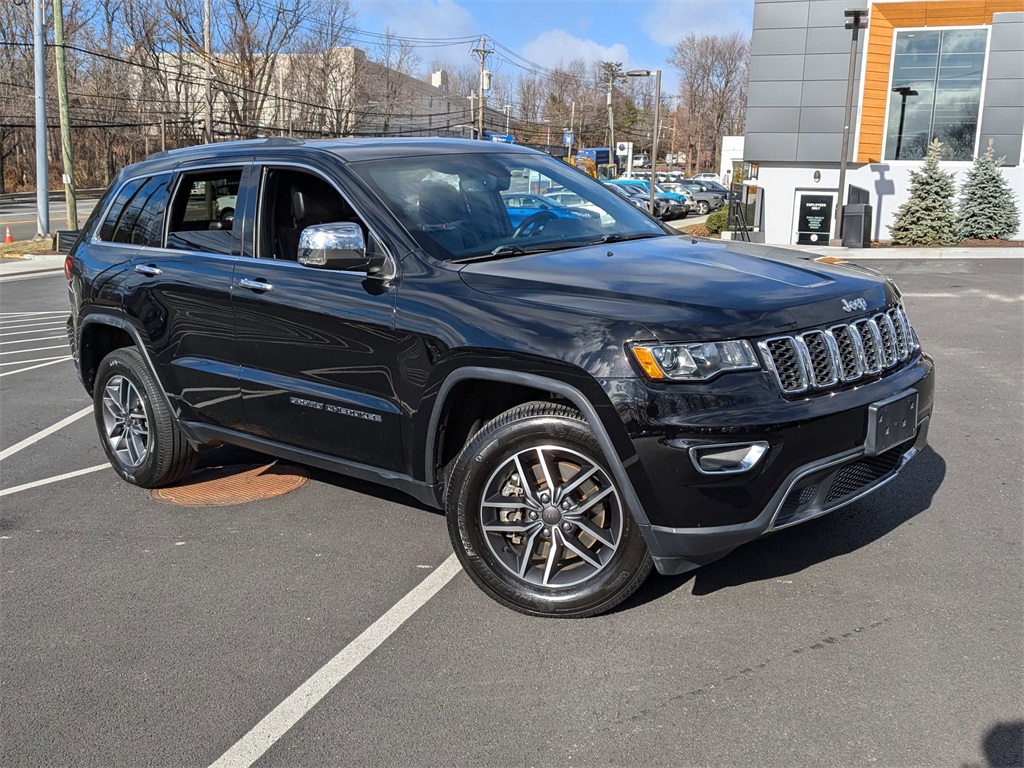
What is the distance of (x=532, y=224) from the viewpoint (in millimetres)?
4645

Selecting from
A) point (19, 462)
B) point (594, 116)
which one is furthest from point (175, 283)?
point (594, 116)

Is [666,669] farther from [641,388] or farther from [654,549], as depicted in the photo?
[641,388]

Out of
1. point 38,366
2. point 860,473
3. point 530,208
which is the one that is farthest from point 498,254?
point 38,366

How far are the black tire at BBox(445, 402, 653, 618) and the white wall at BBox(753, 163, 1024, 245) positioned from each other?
23694mm

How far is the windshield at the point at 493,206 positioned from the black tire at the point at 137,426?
1.96 meters

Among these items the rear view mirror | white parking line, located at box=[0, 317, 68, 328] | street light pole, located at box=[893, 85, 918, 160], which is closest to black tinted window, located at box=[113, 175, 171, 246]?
the rear view mirror

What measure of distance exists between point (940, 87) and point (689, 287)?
26.0 m

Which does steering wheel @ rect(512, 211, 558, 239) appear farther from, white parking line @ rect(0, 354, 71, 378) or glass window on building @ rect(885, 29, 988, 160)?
glass window on building @ rect(885, 29, 988, 160)

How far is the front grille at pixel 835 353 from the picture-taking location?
347cm

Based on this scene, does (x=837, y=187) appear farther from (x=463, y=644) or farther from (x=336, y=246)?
(x=463, y=644)

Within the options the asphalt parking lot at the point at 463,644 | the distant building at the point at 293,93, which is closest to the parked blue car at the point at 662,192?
the distant building at the point at 293,93

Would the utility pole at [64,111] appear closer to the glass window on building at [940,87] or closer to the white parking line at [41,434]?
the white parking line at [41,434]

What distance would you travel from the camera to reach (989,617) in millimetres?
3732

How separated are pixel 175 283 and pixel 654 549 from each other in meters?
3.03
